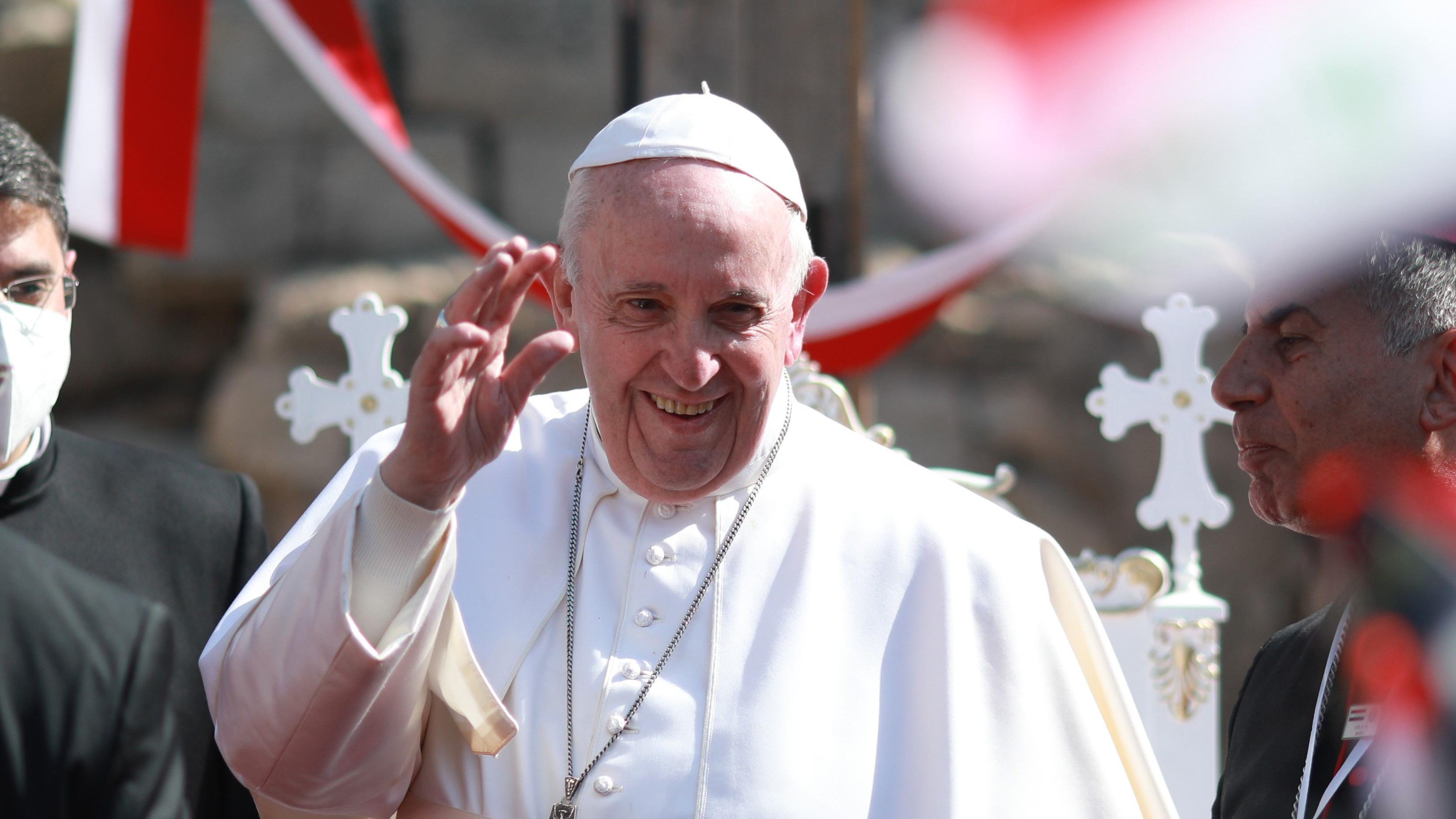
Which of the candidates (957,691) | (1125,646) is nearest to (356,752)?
(957,691)

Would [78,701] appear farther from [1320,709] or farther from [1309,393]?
[1320,709]

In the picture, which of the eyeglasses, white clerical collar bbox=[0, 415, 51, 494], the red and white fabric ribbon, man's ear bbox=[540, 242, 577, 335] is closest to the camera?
man's ear bbox=[540, 242, 577, 335]

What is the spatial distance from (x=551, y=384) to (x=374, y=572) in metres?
4.51

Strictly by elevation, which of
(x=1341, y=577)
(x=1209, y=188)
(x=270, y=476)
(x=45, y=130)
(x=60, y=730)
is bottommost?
(x=60, y=730)

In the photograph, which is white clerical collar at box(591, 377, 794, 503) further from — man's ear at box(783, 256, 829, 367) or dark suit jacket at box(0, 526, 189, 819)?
dark suit jacket at box(0, 526, 189, 819)

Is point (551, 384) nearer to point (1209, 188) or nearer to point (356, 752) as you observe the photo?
point (1209, 188)

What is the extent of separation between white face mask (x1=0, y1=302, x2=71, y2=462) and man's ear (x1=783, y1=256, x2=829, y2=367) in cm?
120

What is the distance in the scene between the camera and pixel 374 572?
2.09 metres

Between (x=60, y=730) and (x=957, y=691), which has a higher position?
(x=957, y=691)

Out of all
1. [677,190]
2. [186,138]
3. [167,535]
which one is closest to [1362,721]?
[677,190]

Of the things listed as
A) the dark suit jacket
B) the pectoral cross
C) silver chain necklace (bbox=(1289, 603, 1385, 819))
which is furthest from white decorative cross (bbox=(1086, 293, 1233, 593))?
the dark suit jacket

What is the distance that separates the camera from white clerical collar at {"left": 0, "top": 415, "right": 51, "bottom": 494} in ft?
9.27

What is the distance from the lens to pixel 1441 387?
2215 mm

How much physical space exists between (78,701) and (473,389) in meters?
0.86
